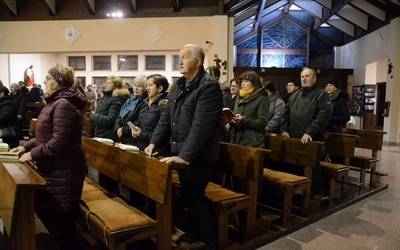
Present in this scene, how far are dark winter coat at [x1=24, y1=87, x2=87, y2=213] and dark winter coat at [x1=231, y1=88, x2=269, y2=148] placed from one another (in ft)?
4.88

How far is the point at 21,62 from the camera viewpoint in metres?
11.2

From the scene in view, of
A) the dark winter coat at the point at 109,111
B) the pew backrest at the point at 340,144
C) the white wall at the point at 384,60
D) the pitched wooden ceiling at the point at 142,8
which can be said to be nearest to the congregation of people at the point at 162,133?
the dark winter coat at the point at 109,111

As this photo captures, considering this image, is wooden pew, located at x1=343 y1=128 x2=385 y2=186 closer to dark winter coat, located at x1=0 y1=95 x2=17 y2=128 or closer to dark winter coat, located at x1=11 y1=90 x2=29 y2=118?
dark winter coat, located at x1=0 y1=95 x2=17 y2=128

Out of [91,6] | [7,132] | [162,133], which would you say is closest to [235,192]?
[162,133]

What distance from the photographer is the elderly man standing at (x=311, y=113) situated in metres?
3.62

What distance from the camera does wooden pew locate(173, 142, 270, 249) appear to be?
8.53ft

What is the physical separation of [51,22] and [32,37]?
0.69m

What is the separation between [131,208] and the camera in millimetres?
2393

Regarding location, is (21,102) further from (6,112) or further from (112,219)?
(112,219)

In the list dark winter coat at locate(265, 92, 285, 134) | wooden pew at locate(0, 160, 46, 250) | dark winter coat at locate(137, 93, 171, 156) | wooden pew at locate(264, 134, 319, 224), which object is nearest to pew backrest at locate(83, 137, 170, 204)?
dark winter coat at locate(137, 93, 171, 156)

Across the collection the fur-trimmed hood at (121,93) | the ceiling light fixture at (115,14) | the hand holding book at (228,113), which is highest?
the ceiling light fixture at (115,14)

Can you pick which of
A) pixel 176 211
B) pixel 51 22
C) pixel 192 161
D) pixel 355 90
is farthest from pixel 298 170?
pixel 355 90

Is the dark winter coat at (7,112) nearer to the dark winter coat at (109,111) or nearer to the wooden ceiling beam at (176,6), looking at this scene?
the dark winter coat at (109,111)

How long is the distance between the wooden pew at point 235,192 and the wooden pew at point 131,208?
50cm
